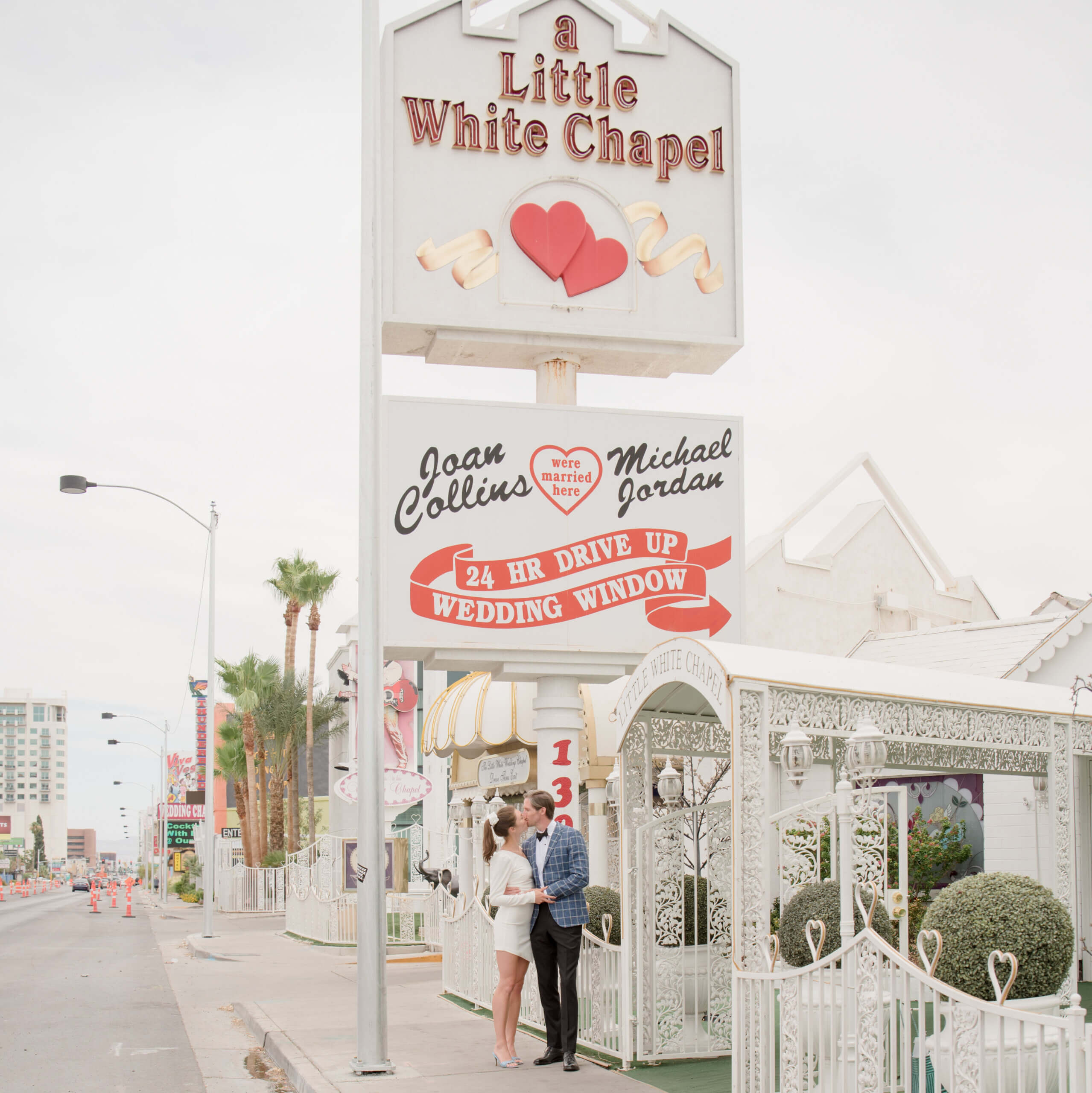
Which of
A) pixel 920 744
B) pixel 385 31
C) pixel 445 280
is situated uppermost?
pixel 385 31

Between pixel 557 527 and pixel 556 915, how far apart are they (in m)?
6.72

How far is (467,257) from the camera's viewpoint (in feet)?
52.1

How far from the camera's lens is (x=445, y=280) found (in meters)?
15.7

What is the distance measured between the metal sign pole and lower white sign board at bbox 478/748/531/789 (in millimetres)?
9267

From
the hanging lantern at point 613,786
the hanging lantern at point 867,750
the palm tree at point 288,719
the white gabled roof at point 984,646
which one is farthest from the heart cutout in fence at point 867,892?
the palm tree at point 288,719

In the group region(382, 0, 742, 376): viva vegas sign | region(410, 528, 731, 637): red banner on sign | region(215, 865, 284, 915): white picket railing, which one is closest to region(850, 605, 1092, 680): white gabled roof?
region(410, 528, 731, 637): red banner on sign

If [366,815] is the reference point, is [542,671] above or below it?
above

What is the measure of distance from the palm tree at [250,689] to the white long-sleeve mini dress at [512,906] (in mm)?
44774

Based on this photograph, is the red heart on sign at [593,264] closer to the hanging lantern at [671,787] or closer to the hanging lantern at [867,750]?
the hanging lantern at [671,787]

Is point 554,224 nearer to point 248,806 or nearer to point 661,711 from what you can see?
point 661,711

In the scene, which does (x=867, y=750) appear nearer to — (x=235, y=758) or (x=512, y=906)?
(x=512, y=906)

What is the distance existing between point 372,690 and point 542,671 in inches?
232

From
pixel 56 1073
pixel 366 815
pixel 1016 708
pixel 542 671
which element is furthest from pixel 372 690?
pixel 542 671

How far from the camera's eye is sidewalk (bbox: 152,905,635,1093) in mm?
9203
